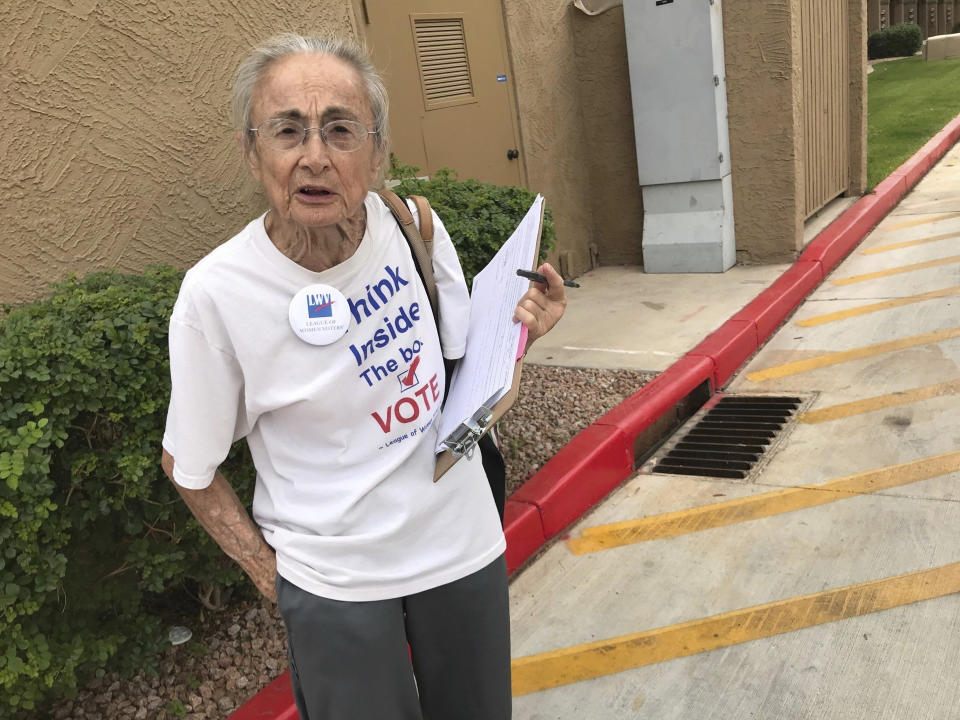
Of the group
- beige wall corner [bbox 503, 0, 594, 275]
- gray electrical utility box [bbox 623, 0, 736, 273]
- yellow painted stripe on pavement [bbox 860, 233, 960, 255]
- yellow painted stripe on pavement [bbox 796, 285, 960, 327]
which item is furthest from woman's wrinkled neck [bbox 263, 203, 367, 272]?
yellow painted stripe on pavement [bbox 860, 233, 960, 255]

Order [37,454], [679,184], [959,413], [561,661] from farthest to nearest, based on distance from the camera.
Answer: [679,184], [959,413], [561,661], [37,454]

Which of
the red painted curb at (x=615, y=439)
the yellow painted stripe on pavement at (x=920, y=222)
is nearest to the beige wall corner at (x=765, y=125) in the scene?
the red painted curb at (x=615, y=439)

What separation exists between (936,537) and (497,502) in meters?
2.22

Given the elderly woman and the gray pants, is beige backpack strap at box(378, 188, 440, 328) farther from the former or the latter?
the gray pants

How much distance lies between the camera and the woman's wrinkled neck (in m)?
1.78

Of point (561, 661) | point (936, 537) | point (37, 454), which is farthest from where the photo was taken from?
point (936, 537)

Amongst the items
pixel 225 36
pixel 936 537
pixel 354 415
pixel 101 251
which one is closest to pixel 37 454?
pixel 354 415

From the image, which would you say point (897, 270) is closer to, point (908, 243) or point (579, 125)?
point (908, 243)

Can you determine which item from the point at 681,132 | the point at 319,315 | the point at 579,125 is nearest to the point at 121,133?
the point at 319,315

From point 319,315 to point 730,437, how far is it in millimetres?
3577

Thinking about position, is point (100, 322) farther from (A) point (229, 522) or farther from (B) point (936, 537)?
(B) point (936, 537)

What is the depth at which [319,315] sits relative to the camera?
1.71 metres

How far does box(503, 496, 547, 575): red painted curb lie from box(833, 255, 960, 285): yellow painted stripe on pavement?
15.2 feet

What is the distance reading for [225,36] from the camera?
4.02 metres
